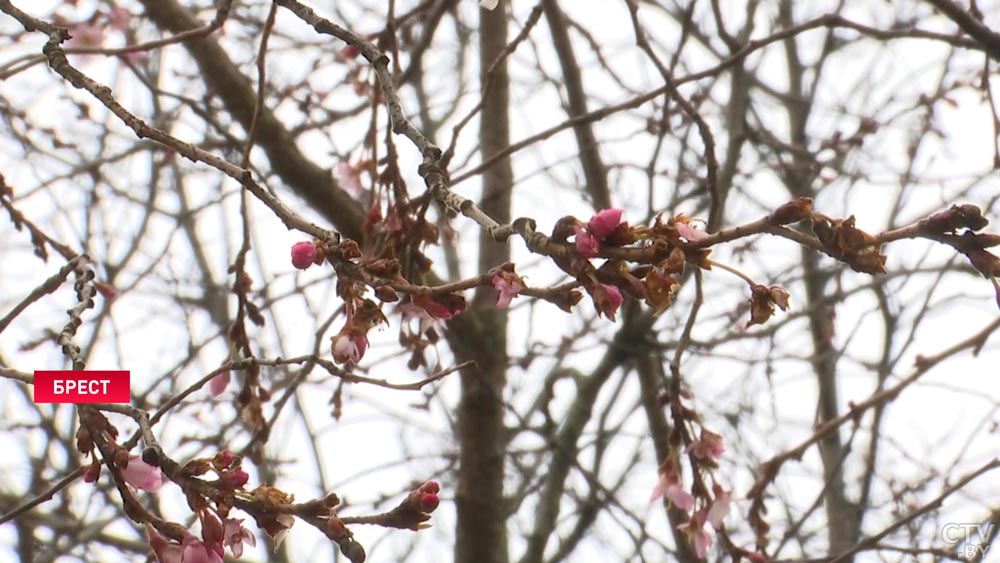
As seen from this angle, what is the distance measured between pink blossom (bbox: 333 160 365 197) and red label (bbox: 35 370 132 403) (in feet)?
3.23

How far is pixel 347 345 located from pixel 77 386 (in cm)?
24

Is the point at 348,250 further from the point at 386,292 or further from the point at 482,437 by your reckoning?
the point at 482,437

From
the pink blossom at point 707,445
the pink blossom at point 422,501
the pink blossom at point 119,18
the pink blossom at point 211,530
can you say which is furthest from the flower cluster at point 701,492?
the pink blossom at point 119,18

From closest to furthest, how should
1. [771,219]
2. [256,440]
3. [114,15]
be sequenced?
1. [771,219]
2. [256,440]
3. [114,15]

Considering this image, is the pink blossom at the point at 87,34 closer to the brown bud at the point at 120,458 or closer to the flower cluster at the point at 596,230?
the brown bud at the point at 120,458

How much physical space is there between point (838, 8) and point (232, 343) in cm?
197

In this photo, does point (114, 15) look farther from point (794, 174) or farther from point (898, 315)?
point (898, 315)

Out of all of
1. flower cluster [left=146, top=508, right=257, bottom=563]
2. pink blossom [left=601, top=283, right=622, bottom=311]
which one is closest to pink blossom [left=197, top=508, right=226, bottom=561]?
flower cluster [left=146, top=508, right=257, bottom=563]

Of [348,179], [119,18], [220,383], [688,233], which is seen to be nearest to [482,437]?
[348,179]

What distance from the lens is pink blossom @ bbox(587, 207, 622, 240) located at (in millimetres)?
777

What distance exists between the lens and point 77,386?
35.9 inches

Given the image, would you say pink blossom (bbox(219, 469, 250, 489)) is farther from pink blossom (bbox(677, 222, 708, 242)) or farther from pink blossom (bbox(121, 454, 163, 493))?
pink blossom (bbox(677, 222, 708, 242))

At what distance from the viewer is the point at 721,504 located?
1.55 metres

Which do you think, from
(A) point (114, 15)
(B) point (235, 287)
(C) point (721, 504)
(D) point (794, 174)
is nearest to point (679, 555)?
(C) point (721, 504)
